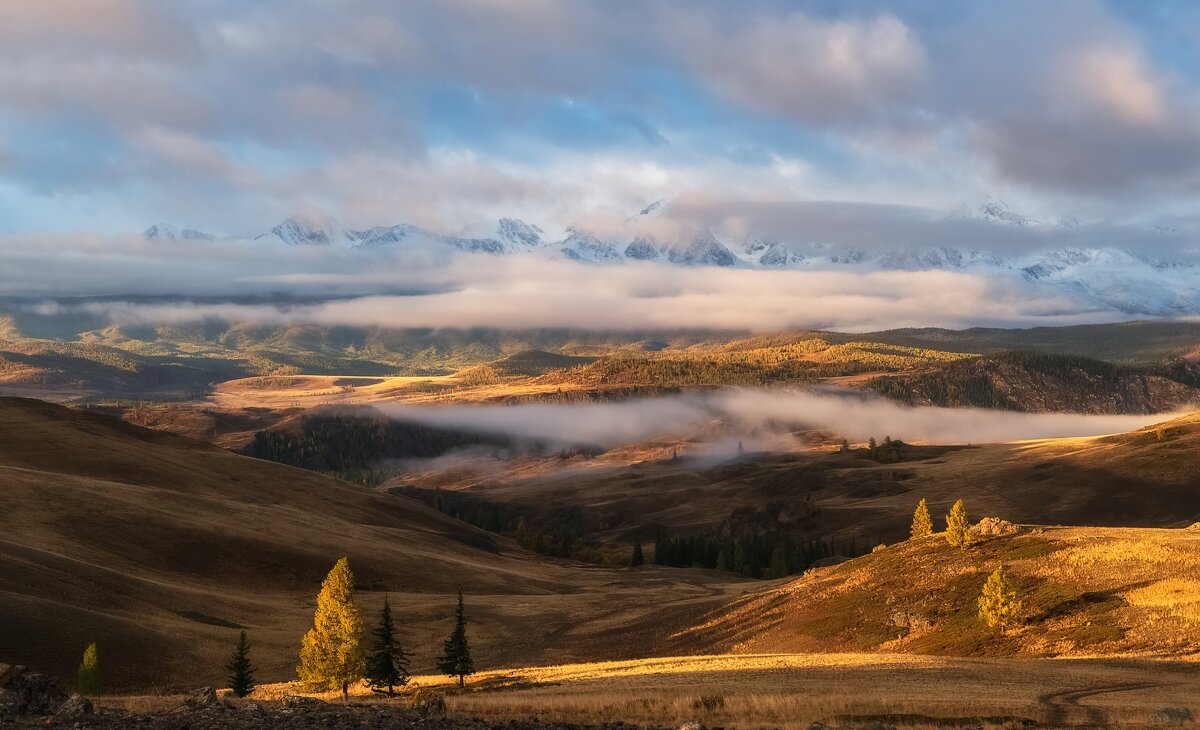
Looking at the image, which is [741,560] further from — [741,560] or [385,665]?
[385,665]

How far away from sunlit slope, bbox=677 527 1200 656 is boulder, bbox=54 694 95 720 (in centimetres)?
5989

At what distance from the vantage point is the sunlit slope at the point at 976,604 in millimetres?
64000

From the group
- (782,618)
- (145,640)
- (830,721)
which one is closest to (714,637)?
(782,618)

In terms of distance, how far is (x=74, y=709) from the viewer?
28.4 metres

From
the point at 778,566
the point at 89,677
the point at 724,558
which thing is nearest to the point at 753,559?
the point at 724,558

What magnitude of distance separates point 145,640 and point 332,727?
175 ft

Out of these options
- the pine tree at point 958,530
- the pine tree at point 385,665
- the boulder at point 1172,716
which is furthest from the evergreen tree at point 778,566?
the boulder at point 1172,716

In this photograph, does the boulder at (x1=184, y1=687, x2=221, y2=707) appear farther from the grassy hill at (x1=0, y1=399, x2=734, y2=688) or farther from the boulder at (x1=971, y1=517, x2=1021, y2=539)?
the boulder at (x1=971, y1=517, x2=1021, y2=539)

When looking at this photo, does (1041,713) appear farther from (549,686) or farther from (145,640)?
(145,640)

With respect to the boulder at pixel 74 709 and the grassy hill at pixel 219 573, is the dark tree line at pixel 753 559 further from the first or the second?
the boulder at pixel 74 709

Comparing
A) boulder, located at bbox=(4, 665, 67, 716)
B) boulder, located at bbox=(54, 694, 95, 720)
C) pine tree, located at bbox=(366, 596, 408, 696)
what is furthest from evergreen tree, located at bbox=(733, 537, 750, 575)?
boulder, located at bbox=(54, 694, 95, 720)

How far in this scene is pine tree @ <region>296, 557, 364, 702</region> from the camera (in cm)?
5831

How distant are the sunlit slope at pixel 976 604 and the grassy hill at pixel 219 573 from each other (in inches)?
540

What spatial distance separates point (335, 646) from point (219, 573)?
6352 cm
